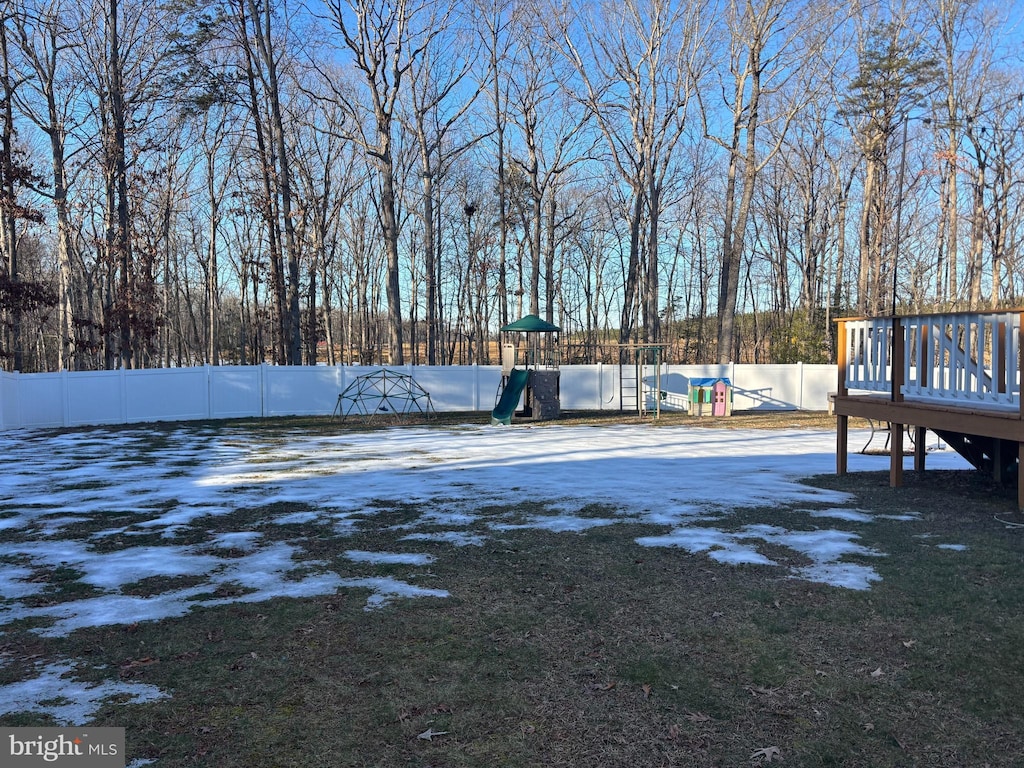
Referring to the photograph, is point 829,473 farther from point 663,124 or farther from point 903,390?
point 663,124

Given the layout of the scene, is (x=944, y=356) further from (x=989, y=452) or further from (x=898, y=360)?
(x=989, y=452)

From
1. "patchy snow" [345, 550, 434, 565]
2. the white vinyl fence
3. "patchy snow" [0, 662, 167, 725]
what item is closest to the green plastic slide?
the white vinyl fence

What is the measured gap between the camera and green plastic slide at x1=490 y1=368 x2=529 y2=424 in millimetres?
16328

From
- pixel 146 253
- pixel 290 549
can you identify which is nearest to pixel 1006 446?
pixel 290 549

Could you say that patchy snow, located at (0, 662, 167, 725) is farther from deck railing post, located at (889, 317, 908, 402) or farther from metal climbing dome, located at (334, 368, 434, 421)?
metal climbing dome, located at (334, 368, 434, 421)

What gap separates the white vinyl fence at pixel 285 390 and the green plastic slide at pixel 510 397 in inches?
102

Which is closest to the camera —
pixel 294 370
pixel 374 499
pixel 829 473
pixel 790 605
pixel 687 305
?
pixel 790 605

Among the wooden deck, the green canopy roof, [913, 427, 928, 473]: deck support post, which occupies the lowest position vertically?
[913, 427, 928, 473]: deck support post

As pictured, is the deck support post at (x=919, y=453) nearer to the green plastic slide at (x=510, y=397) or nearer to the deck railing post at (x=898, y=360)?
the deck railing post at (x=898, y=360)

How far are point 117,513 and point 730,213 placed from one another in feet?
73.5

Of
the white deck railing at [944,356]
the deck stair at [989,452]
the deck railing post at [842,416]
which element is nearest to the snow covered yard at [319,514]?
the deck railing post at [842,416]

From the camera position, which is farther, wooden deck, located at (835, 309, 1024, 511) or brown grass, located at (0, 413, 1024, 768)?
wooden deck, located at (835, 309, 1024, 511)

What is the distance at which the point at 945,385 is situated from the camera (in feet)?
25.3

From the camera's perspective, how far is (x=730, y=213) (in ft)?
80.9
